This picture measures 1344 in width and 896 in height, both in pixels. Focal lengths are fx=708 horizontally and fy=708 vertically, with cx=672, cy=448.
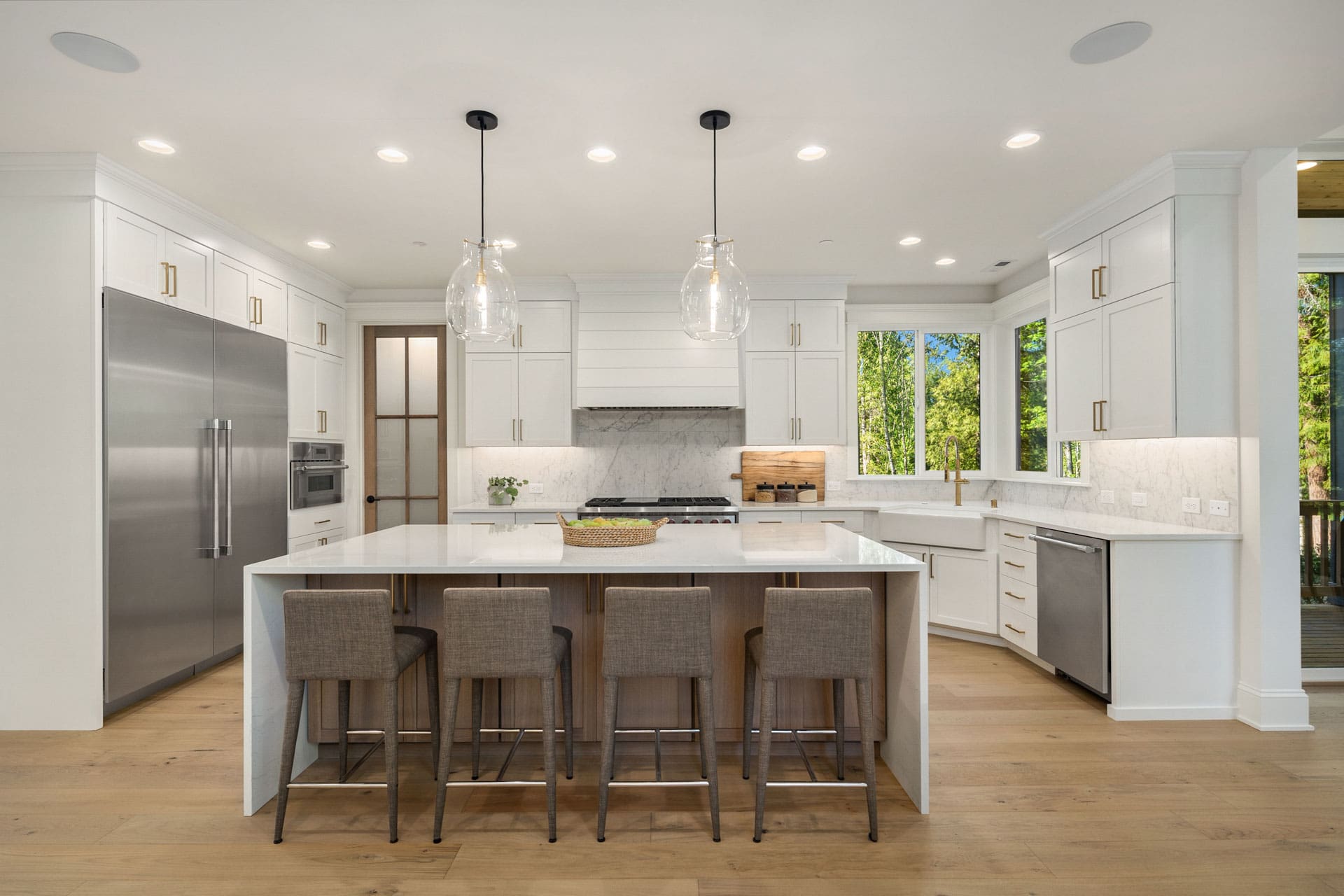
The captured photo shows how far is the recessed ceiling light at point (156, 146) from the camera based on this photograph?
118 inches

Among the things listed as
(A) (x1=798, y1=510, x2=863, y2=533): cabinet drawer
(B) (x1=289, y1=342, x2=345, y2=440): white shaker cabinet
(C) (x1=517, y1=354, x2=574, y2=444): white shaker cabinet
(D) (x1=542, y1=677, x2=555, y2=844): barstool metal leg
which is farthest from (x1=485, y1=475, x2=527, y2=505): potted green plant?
(D) (x1=542, y1=677, x2=555, y2=844): barstool metal leg

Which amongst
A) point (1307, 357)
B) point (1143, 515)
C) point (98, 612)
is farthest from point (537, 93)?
point (1307, 357)

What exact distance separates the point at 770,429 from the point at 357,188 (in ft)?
10.5

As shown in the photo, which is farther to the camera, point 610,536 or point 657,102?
point 610,536

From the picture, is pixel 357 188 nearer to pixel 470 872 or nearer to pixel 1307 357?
pixel 470 872

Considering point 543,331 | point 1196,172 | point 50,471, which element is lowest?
point 50,471

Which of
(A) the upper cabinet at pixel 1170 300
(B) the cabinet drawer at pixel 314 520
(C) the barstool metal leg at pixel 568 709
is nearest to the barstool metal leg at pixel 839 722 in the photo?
(C) the barstool metal leg at pixel 568 709

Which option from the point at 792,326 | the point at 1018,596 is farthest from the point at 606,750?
the point at 792,326

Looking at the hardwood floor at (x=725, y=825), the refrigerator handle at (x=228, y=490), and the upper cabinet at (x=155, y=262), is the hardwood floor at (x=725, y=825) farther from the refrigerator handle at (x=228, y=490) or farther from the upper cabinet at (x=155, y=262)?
the upper cabinet at (x=155, y=262)

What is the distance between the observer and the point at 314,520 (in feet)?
Result: 16.7

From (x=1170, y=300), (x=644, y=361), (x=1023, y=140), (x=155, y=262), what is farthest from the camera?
(x=644, y=361)

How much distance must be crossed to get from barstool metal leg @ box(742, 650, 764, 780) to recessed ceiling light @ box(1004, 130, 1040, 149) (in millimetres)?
2403

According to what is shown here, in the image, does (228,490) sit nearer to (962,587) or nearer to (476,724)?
(476,724)

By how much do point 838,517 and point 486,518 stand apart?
2595mm
